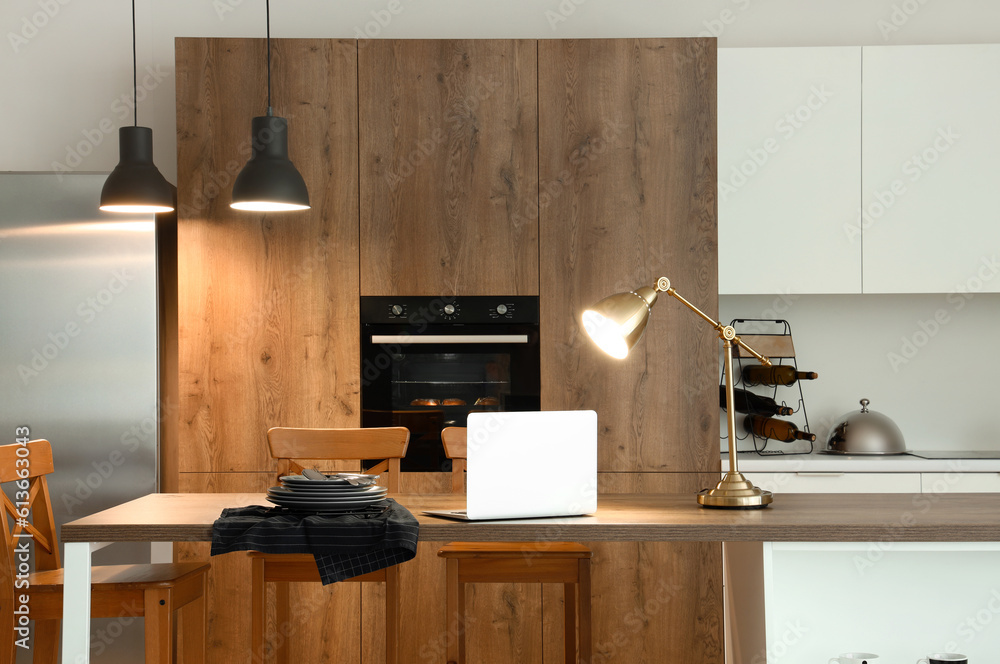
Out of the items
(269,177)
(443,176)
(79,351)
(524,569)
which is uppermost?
(443,176)

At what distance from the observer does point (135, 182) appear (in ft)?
7.37

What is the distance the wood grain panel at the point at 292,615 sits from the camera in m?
3.05

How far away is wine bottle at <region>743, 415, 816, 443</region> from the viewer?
331cm

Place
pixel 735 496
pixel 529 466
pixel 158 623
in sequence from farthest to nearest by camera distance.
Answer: pixel 158 623 < pixel 735 496 < pixel 529 466

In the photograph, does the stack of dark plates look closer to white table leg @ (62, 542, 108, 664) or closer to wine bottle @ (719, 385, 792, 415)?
white table leg @ (62, 542, 108, 664)

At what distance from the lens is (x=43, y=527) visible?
92.4 inches

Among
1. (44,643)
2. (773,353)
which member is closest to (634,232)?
(773,353)

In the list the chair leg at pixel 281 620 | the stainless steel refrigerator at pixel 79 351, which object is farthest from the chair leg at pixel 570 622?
the stainless steel refrigerator at pixel 79 351

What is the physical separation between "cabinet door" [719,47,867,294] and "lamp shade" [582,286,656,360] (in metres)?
1.70

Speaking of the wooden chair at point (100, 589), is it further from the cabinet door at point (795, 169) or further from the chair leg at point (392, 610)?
the cabinet door at point (795, 169)

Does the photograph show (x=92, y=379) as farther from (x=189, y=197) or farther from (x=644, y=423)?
(x=644, y=423)

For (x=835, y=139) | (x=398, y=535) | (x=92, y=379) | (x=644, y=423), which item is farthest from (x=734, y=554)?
(x=92, y=379)

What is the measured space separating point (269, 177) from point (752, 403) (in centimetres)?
228

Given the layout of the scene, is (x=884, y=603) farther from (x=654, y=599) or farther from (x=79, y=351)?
(x=79, y=351)
